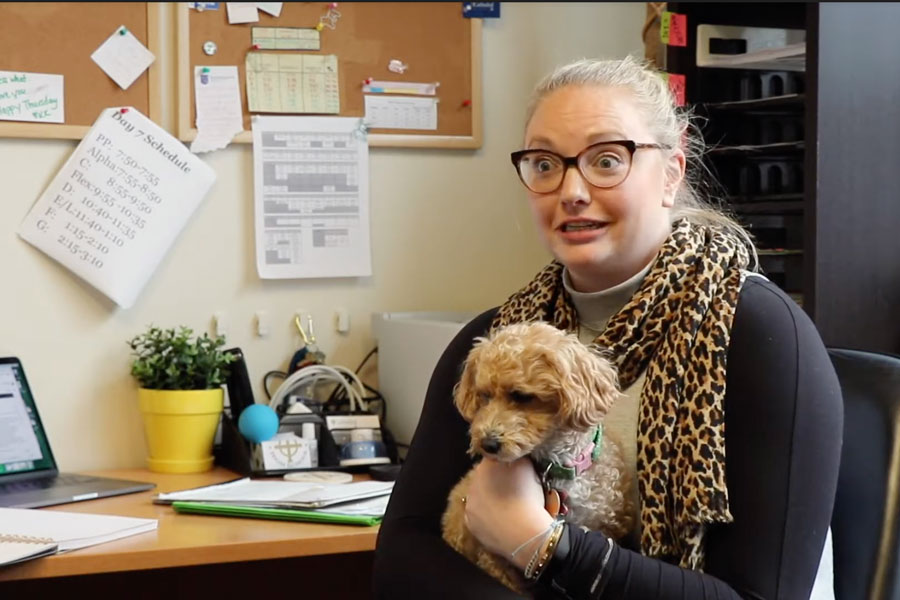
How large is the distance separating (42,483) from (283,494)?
0.51m

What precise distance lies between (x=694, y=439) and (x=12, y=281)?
1.49m

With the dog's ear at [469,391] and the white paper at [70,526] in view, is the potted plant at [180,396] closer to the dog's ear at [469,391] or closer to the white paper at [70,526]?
the white paper at [70,526]

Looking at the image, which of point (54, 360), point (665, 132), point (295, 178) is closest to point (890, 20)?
point (665, 132)

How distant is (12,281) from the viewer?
218 cm

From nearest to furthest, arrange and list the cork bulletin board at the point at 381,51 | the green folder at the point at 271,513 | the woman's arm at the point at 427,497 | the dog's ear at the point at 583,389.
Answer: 1. the dog's ear at the point at 583,389
2. the woman's arm at the point at 427,497
3. the green folder at the point at 271,513
4. the cork bulletin board at the point at 381,51

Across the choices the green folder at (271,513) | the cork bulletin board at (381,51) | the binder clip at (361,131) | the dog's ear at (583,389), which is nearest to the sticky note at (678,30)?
the cork bulletin board at (381,51)

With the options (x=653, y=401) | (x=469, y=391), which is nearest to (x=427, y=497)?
(x=469, y=391)

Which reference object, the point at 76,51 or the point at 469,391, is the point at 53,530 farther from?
the point at 76,51

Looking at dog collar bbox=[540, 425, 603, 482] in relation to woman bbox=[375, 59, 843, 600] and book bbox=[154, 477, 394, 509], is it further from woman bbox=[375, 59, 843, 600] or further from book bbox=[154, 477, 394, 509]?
book bbox=[154, 477, 394, 509]

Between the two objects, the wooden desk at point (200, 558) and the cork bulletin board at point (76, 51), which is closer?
the wooden desk at point (200, 558)

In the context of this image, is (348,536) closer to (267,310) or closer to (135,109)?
(267,310)

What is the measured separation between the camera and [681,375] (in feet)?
4.15

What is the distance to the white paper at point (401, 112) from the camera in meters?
2.44

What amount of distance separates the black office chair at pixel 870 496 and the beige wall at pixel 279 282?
1.26 m
